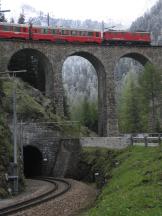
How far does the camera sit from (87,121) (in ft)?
306

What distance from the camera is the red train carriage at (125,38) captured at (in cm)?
7194

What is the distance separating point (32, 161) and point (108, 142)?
14.8 meters

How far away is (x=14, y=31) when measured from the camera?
6569cm

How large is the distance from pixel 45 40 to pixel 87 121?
29.6 meters

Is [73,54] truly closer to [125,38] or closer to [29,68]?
[125,38]

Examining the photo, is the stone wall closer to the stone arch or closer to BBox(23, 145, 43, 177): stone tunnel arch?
BBox(23, 145, 43, 177): stone tunnel arch

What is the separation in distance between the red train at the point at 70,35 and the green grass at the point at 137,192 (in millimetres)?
39283

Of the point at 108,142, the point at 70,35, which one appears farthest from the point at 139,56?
the point at 108,142

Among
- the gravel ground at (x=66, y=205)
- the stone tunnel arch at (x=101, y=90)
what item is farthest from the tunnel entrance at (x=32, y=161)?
the gravel ground at (x=66, y=205)

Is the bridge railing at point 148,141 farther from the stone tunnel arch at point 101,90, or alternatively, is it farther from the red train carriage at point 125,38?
the red train carriage at point 125,38

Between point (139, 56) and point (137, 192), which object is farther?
point (139, 56)

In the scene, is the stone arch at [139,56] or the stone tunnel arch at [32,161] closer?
the stone tunnel arch at [32,161]

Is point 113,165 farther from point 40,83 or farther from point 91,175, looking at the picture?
point 40,83

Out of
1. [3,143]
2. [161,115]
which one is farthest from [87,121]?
[3,143]
